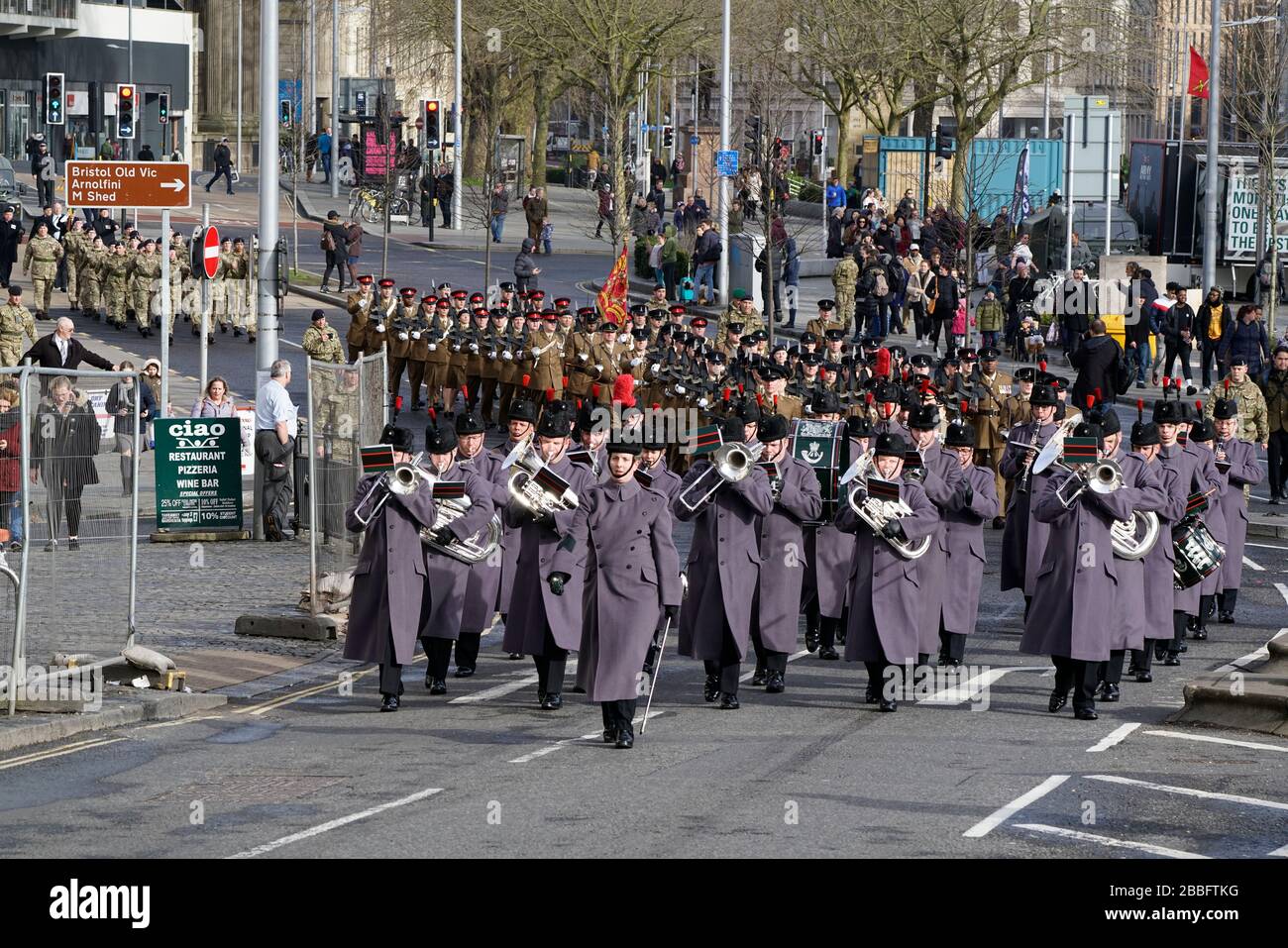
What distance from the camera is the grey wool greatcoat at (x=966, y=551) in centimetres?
1630

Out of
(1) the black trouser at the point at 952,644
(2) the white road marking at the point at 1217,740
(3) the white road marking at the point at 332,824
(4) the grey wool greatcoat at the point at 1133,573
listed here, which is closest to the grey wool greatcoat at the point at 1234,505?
(1) the black trouser at the point at 952,644

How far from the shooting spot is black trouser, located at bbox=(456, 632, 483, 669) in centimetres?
1636

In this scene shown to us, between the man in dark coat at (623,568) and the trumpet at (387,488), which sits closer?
the man in dark coat at (623,568)

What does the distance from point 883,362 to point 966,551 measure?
938 cm

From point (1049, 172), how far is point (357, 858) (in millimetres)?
48739

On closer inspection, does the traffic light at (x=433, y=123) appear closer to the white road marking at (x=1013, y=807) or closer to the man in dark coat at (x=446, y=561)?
the man in dark coat at (x=446, y=561)

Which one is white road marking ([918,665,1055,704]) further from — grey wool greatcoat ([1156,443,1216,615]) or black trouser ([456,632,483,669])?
black trouser ([456,632,483,669])

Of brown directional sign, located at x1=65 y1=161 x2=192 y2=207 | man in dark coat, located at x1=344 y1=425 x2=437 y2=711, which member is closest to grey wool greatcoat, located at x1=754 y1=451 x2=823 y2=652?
man in dark coat, located at x1=344 y1=425 x2=437 y2=711

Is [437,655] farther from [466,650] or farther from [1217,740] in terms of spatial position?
[1217,740]

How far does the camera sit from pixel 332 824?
1131cm

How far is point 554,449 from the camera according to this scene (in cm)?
1535

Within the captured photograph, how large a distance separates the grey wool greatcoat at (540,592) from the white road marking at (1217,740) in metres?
3.88

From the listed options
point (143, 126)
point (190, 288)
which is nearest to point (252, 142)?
point (143, 126)

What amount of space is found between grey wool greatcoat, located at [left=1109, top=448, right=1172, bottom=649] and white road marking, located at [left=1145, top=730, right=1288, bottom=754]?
2.60 feet
